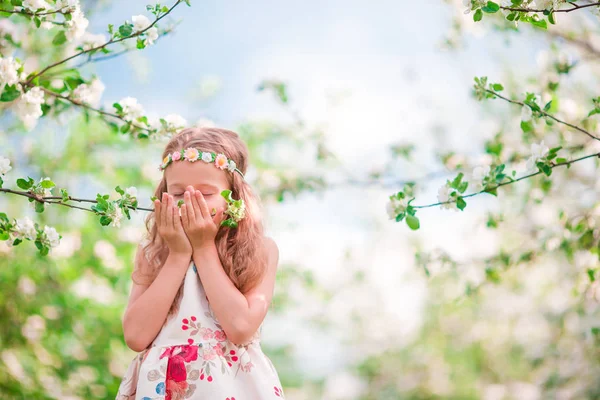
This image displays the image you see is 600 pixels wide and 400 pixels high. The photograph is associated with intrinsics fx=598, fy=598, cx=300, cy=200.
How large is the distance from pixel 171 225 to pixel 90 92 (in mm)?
735

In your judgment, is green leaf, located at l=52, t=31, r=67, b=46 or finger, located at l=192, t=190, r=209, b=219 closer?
finger, located at l=192, t=190, r=209, b=219

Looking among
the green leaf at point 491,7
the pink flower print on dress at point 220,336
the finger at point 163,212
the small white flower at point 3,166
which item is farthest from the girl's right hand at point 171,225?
the green leaf at point 491,7

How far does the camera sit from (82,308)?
190 inches

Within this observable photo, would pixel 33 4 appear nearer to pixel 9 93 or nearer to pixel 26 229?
pixel 9 93

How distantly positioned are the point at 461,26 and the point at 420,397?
6.20 metres

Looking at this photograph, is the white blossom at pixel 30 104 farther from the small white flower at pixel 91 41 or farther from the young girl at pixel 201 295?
the young girl at pixel 201 295

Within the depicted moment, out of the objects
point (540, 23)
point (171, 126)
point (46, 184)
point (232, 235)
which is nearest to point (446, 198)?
point (540, 23)

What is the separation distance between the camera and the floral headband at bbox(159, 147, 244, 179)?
5.60ft

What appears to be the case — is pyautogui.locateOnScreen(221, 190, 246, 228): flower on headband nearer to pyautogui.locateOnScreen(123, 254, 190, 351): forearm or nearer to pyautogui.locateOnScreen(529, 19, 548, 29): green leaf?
pyautogui.locateOnScreen(123, 254, 190, 351): forearm

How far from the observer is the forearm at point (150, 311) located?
5.33ft

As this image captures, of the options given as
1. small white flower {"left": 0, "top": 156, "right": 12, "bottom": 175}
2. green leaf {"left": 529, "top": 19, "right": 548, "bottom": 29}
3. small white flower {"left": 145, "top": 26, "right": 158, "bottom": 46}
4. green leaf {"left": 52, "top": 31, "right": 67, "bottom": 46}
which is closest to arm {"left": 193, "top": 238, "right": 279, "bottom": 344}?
small white flower {"left": 0, "top": 156, "right": 12, "bottom": 175}

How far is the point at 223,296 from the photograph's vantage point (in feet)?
5.24

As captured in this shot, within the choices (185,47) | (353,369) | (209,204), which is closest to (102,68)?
(185,47)

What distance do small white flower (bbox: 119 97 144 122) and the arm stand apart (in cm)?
66
